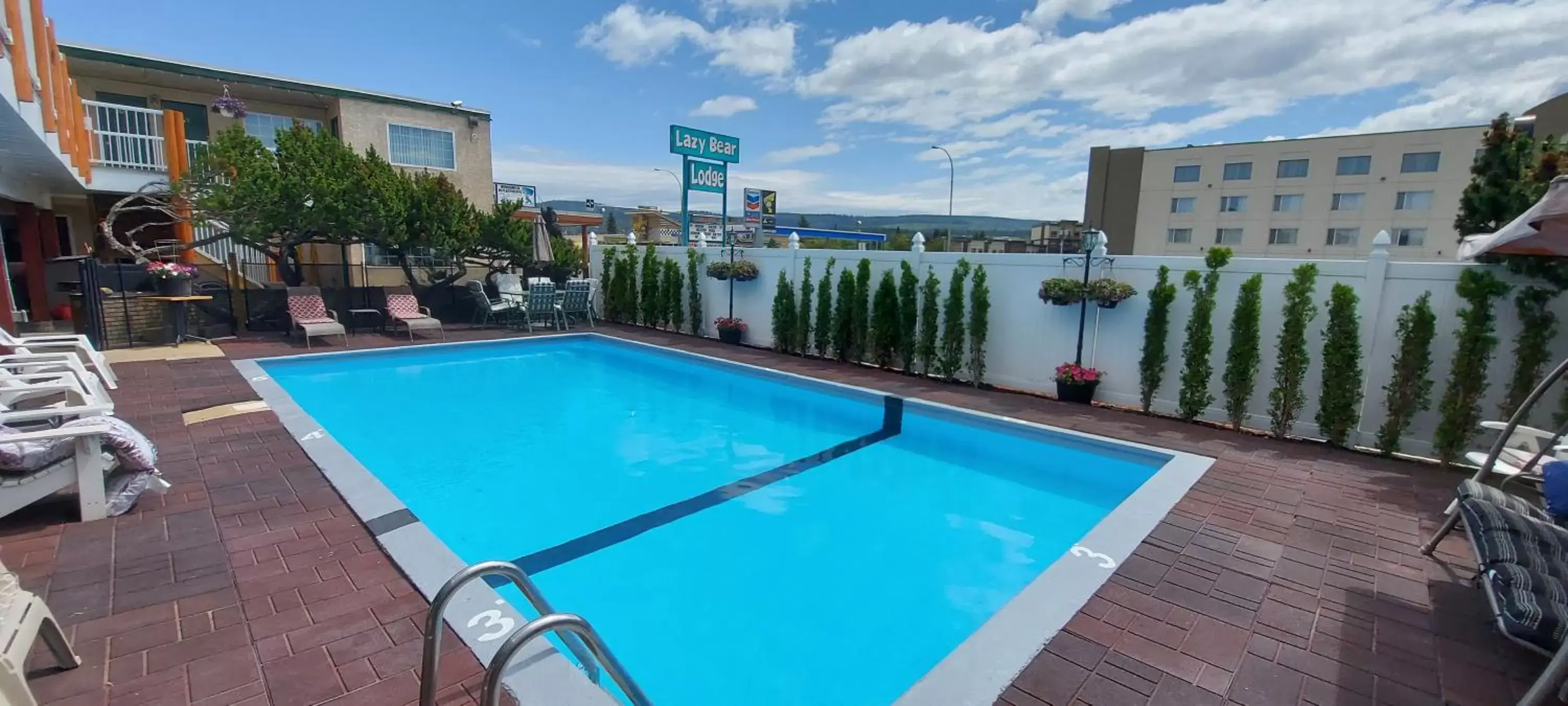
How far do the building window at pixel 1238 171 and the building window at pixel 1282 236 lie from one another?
3.62 m

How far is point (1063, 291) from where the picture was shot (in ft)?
24.2

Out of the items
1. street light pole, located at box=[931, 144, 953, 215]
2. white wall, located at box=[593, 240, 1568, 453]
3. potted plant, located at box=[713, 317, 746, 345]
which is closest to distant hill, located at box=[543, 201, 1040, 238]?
street light pole, located at box=[931, 144, 953, 215]

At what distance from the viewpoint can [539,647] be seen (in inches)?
106

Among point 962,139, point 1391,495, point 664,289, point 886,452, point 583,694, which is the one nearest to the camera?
point 583,694

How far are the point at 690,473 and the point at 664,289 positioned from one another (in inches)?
317

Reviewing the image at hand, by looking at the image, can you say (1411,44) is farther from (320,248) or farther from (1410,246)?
(1410,246)

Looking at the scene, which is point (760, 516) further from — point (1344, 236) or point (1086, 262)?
point (1344, 236)

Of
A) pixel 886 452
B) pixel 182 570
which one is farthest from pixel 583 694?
pixel 886 452

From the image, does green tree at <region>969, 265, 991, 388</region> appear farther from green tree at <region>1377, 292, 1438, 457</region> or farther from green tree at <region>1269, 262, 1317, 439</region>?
green tree at <region>1377, 292, 1438, 457</region>

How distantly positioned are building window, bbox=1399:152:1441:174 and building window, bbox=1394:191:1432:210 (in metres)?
1.17

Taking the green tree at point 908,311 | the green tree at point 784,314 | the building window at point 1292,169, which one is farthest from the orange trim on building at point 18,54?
the building window at point 1292,169

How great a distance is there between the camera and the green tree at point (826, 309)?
10.2 metres

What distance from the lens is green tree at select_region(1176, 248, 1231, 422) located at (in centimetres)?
658

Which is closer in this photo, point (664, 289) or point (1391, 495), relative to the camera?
point (1391, 495)
